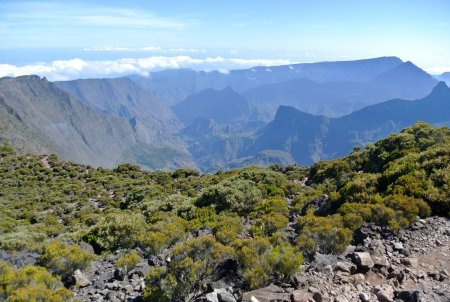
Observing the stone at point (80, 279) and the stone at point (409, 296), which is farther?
the stone at point (80, 279)

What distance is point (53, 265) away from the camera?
495 inches

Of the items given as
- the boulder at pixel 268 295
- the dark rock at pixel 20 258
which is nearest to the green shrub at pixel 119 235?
the dark rock at pixel 20 258

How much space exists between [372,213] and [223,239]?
5.49 m

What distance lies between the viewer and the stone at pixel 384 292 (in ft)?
31.0

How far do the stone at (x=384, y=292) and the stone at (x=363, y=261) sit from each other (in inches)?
28.4

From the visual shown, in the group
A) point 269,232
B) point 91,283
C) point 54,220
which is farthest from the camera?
point 54,220

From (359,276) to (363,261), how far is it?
1.74 feet

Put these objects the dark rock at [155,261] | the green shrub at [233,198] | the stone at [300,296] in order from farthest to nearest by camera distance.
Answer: the green shrub at [233,198], the dark rock at [155,261], the stone at [300,296]

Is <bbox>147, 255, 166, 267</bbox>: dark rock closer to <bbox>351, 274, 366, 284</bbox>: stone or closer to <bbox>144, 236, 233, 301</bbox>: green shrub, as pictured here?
<bbox>144, 236, 233, 301</bbox>: green shrub

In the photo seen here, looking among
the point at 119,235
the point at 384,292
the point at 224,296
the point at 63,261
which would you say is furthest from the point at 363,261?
the point at 119,235

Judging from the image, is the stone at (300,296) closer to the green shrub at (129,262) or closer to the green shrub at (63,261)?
the green shrub at (129,262)

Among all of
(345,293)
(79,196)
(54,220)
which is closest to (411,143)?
(345,293)

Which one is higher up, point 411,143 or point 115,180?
point 411,143

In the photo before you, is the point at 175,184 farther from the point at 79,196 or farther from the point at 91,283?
the point at 91,283
